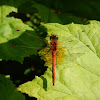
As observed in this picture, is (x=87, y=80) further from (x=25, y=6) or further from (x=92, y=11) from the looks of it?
(x=25, y=6)

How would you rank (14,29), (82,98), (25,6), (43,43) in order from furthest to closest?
1. (25,6)
2. (14,29)
3. (43,43)
4. (82,98)

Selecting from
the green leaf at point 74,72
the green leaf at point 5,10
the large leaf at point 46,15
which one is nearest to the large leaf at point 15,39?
the green leaf at point 5,10

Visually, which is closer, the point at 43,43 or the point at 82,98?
the point at 82,98

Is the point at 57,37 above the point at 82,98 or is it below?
above

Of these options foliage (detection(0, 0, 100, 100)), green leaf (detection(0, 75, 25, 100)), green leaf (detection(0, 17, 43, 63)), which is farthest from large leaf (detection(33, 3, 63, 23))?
green leaf (detection(0, 75, 25, 100))

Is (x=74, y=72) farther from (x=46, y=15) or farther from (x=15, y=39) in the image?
(x=46, y=15)

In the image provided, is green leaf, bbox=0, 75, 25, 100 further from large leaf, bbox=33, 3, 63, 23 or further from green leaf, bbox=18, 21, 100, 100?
large leaf, bbox=33, 3, 63, 23

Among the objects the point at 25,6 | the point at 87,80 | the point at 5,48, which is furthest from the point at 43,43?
the point at 25,6

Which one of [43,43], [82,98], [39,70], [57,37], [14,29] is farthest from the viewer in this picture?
[39,70]
